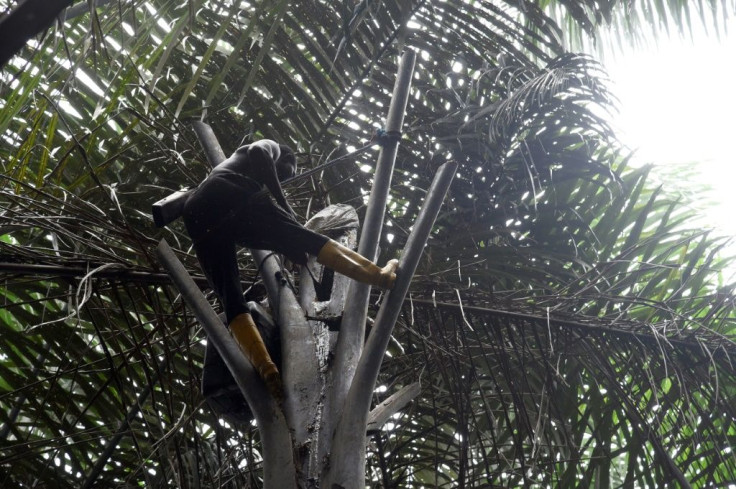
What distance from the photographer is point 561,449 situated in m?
3.36

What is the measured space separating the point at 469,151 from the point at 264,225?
1.23 metres

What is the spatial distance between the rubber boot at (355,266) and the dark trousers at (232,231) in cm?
6

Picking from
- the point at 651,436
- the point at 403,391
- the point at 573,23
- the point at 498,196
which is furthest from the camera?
the point at 573,23

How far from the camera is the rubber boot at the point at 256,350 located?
1990 mm

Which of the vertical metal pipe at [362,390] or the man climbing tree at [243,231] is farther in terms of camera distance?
the man climbing tree at [243,231]

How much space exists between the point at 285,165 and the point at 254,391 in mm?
1164

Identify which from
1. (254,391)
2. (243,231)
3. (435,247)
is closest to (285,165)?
(243,231)

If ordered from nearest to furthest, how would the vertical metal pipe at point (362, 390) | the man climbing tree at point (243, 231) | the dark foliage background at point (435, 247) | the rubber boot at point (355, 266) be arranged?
the vertical metal pipe at point (362, 390)
the rubber boot at point (355, 266)
the man climbing tree at point (243, 231)
the dark foliage background at point (435, 247)

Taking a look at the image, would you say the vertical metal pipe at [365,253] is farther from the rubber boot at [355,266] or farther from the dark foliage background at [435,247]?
the dark foliage background at [435,247]

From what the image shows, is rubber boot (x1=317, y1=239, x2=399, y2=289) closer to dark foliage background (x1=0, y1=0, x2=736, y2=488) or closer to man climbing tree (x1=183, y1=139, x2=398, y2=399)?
man climbing tree (x1=183, y1=139, x2=398, y2=399)

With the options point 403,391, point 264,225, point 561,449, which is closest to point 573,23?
point 561,449

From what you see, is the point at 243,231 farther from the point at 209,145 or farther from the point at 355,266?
the point at 209,145

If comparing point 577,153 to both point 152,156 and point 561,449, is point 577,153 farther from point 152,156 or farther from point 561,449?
A: point 152,156

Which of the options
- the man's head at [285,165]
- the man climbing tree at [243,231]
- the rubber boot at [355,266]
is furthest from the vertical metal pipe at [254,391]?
the man's head at [285,165]
